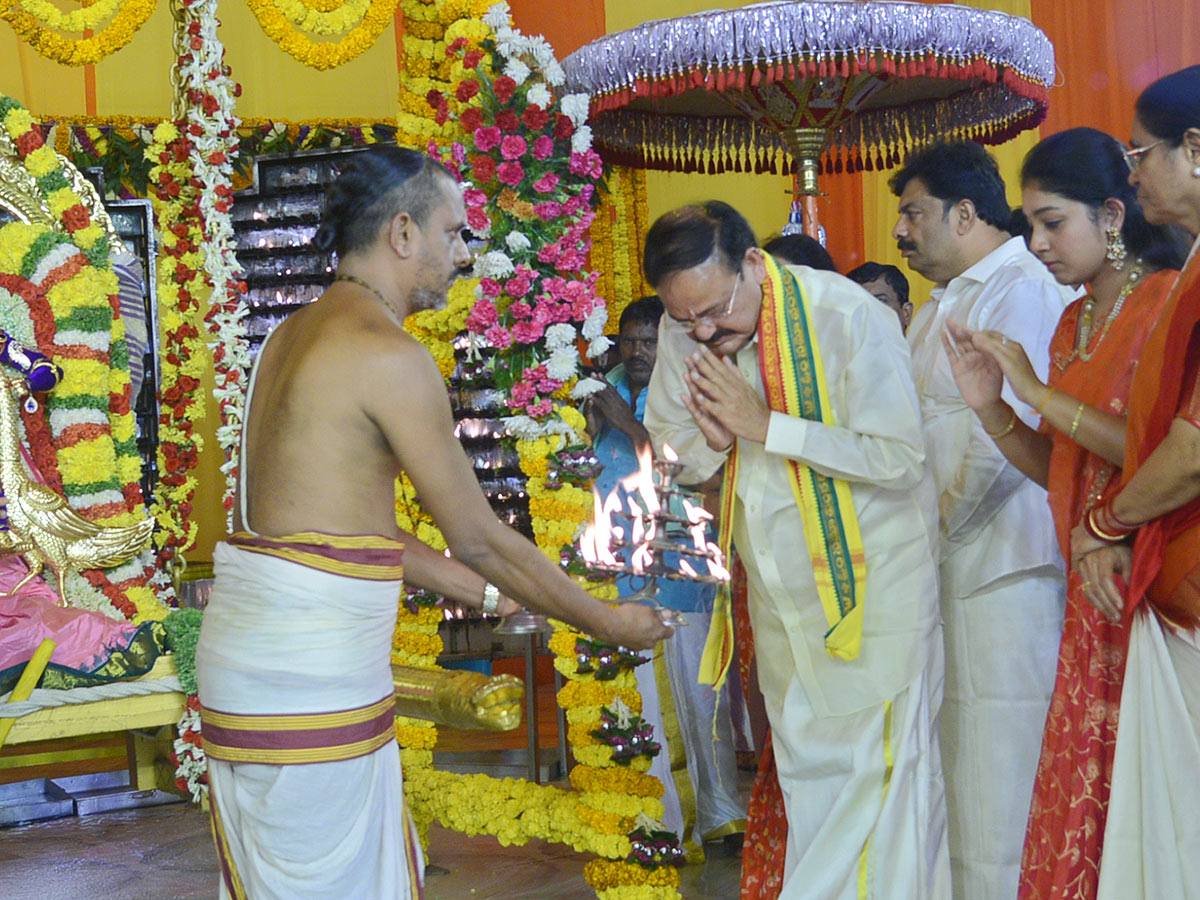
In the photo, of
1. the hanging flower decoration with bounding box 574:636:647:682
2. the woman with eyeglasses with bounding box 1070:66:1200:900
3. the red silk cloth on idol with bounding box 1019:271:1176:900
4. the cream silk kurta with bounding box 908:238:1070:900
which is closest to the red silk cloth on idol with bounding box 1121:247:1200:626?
the woman with eyeglasses with bounding box 1070:66:1200:900

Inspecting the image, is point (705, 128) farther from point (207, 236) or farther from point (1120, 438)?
point (1120, 438)

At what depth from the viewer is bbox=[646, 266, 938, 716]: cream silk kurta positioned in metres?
2.72

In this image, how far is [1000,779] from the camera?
300cm

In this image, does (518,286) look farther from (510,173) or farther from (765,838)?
(765,838)

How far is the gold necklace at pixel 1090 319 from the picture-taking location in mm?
2666

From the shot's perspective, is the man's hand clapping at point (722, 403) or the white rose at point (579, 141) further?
the white rose at point (579, 141)

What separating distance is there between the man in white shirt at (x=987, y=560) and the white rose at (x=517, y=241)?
3.73ft

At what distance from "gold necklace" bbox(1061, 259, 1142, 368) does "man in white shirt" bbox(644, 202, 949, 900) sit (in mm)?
357

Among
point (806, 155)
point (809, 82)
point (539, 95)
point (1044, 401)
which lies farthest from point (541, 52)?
point (1044, 401)

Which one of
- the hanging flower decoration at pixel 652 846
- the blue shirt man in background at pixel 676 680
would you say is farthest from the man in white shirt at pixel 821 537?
the blue shirt man in background at pixel 676 680

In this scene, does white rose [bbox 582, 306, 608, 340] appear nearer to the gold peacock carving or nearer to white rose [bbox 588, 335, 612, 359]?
white rose [bbox 588, 335, 612, 359]

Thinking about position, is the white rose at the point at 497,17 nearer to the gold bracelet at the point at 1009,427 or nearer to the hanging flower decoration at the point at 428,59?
the hanging flower decoration at the point at 428,59

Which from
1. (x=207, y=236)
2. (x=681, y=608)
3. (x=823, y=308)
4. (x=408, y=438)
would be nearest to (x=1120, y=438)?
(x=823, y=308)

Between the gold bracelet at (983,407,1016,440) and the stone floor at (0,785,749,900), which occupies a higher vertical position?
the gold bracelet at (983,407,1016,440)
